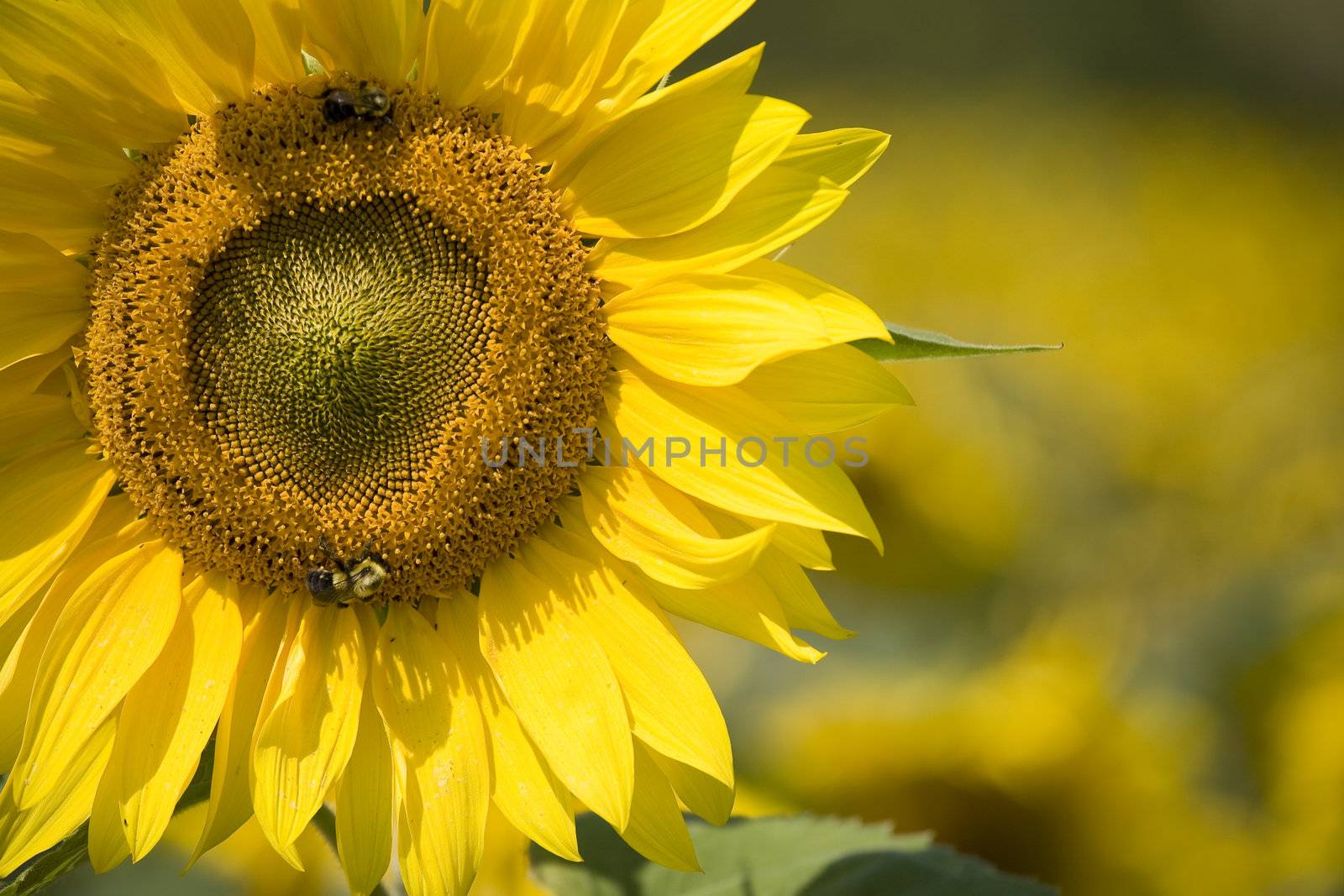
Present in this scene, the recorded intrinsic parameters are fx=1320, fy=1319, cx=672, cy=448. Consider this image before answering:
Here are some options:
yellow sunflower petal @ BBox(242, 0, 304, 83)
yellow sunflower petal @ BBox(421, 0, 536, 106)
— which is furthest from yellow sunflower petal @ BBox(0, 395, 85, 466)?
yellow sunflower petal @ BBox(421, 0, 536, 106)

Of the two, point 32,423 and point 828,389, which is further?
point 32,423

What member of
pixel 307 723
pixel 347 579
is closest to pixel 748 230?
pixel 347 579

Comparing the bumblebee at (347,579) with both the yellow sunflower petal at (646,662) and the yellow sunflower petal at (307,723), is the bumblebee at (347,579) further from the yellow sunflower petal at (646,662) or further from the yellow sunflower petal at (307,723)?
the yellow sunflower petal at (646,662)

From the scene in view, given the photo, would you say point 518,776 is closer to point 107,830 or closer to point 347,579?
point 347,579

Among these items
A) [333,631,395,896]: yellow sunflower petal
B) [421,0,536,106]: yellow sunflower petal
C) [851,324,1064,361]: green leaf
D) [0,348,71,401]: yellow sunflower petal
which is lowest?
[333,631,395,896]: yellow sunflower petal

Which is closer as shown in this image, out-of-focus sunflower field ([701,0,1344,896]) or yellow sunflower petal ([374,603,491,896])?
yellow sunflower petal ([374,603,491,896])

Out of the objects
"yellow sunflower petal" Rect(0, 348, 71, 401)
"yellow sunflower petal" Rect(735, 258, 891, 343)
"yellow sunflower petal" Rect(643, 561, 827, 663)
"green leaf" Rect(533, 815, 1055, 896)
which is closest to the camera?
"yellow sunflower petal" Rect(735, 258, 891, 343)

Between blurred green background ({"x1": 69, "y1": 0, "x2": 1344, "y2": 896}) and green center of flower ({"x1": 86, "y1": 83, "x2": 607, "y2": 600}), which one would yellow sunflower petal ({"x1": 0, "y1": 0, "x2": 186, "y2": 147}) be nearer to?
green center of flower ({"x1": 86, "y1": 83, "x2": 607, "y2": 600})
